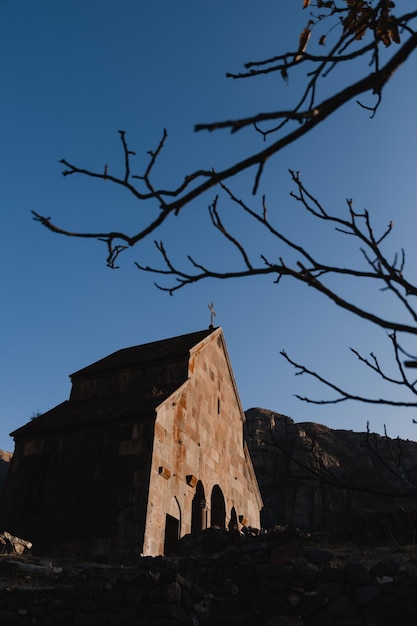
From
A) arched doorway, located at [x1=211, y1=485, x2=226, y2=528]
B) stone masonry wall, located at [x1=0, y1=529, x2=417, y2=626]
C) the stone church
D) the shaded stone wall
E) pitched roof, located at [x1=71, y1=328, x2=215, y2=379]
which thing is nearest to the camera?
stone masonry wall, located at [x1=0, y1=529, x2=417, y2=626]

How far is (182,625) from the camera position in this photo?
666 cm

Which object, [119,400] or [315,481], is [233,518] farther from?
[315,481]

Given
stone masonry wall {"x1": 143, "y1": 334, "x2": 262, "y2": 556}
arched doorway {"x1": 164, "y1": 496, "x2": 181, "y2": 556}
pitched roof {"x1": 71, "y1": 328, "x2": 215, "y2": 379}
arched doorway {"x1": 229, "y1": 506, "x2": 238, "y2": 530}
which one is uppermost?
pitched roof {"x1": 71, "y1": 328, "x2": 215, "y2": 379}

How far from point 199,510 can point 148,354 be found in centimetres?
482

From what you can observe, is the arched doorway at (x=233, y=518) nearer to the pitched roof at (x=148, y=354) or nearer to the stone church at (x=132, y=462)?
the stone church at (x=132, y=462)

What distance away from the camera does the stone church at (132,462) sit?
36.1ft

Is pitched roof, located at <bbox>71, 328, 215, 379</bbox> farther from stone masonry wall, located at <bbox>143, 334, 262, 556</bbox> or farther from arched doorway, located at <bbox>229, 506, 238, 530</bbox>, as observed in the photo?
arched doorway, located at <bbox>229, 506, 238, 530</bbox>

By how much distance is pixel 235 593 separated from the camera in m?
7.48

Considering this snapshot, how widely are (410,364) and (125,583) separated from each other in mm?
6964

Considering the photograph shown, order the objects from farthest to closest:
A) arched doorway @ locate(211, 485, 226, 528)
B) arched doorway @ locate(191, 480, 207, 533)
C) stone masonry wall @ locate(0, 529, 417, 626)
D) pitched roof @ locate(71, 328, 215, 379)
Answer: pitched roof @ locate(71, 328, 215, 379)
arched doorway @ locate(211, 485, 226, 528)
arched doorway @ locate(191, 480, 207, 533)
stone masonry wall @ locate(0, 529, 417, 626)

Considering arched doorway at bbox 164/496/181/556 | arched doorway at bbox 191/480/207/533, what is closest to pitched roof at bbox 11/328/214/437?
arched doorway at bbox 164/496/181/556

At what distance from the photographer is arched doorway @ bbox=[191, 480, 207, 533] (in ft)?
42.1

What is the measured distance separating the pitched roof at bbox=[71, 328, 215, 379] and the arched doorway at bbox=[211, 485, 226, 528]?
388cm

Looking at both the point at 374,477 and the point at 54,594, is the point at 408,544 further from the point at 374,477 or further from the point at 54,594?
the point at 374,477
